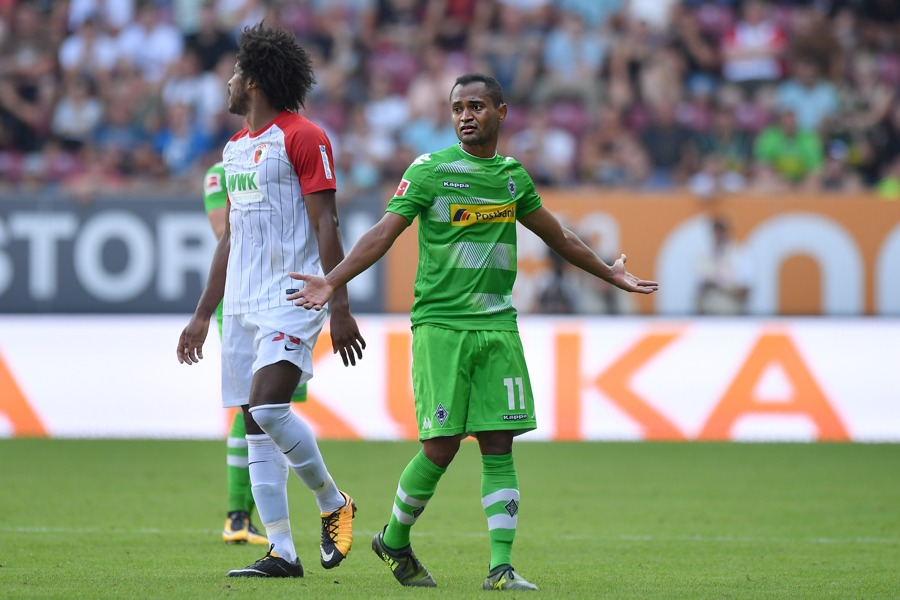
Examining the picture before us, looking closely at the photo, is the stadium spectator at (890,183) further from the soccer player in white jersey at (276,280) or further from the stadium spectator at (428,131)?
the soccer player in white jersey at (276,280)

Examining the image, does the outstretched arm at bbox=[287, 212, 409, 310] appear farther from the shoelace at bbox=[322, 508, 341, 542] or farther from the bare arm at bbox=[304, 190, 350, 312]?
the shoelace at bbox=[322, 508, 341, 542]

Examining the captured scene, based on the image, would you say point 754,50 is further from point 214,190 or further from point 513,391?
point 513,391

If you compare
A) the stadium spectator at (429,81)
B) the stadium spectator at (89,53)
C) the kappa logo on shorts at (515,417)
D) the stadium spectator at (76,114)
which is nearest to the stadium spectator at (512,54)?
the stadium spectator at (429,81)

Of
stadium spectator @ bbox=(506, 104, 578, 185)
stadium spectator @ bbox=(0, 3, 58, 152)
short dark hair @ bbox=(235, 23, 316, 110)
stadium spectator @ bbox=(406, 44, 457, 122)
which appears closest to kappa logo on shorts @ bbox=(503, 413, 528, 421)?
short dark hair @ bbox=(235, 23, 316, 110)

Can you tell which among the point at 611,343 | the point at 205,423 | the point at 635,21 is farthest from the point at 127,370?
the point at 635,21

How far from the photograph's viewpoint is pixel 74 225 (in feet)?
55.5

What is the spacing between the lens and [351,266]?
6156mm

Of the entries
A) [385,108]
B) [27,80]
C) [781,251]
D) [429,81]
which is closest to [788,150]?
[781,251]

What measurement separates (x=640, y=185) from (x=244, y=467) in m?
9.93

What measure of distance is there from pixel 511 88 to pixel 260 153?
12.6m

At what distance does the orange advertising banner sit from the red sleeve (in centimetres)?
956

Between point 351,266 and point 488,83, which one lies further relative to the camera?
point 488,83

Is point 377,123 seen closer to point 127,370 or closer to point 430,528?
point 127,370

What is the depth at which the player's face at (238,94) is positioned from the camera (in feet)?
22.6
